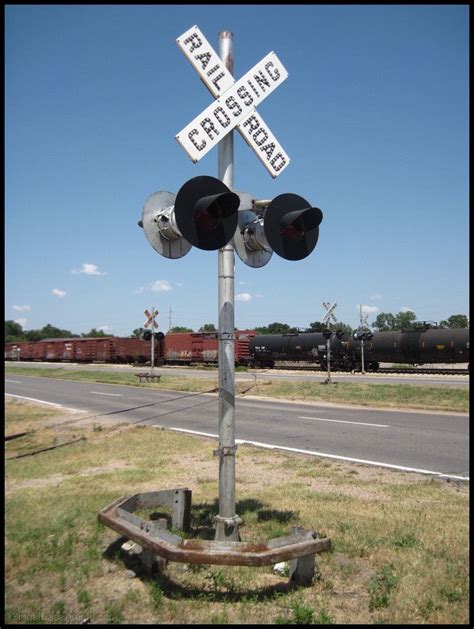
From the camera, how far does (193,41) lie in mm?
4445

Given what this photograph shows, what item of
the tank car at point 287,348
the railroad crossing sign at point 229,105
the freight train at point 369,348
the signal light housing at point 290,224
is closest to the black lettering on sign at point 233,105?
the railroad crossing sign at point 229,105

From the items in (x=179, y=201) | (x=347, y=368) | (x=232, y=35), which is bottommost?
(x=347, y=368)

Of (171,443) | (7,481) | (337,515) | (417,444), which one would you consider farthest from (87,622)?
(417,444)

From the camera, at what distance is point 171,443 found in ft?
33.3

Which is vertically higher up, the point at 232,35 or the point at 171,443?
the point at 232,35

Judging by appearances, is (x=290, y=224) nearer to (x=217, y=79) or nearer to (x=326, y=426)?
(x=217, y=79)

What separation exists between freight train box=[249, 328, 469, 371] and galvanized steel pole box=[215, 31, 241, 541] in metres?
27.7

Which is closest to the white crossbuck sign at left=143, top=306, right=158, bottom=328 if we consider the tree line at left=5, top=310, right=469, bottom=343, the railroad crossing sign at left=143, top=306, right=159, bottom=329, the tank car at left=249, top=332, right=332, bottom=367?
the railroad crossing sign at left=143, top=306, right=159, bottom=329

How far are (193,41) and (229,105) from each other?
0.61 m

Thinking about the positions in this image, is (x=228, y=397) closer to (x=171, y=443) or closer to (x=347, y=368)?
(x=171, y=443)

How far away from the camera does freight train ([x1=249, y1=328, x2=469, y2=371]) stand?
110 feet

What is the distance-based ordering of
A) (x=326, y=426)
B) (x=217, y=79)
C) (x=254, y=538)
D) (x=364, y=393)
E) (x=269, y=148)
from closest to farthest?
(x=217, y=79), (x=269, y=148), (x=254, y=538), (x=326, y=426), (x=364, y=393)

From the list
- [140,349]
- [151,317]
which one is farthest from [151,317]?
[140,349]

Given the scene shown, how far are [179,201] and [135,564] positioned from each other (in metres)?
3.02
